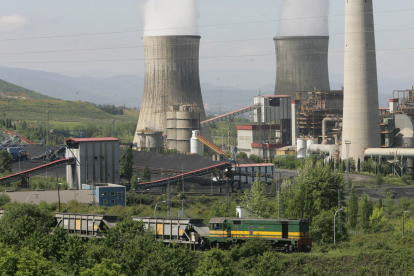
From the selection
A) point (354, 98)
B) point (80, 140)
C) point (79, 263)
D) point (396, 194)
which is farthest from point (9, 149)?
point (79, 263)

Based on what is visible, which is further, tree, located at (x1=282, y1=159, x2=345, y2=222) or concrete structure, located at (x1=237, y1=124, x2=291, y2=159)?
concrete structure, located at (x1=237, y1=124, x2=291, y2=159)

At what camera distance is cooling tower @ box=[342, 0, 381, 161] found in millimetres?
66188

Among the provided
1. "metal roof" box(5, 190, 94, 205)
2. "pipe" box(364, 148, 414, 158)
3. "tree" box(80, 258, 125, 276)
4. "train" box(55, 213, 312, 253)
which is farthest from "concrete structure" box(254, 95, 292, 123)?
"tree" box(80, 258, 125, 276)

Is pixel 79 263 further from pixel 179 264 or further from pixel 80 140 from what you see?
pixel 80 140

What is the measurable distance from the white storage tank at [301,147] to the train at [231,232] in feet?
164

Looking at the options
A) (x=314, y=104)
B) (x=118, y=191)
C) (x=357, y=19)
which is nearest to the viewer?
(x=118, y=191)

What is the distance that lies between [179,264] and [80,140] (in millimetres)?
33733

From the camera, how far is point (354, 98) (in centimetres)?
6806

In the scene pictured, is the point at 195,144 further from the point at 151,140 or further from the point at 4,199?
the point at 4,199

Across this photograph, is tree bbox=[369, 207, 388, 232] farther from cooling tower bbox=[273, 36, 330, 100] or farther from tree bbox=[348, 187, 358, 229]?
cooling tower bbox=[273, 36, 330, 100]

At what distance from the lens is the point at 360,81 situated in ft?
222

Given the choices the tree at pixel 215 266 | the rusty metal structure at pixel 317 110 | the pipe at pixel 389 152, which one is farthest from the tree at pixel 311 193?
the rusty metal structure at pixel 317 110

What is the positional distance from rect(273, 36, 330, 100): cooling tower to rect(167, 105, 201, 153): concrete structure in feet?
44.6

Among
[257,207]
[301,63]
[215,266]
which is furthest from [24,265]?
[301,63]
